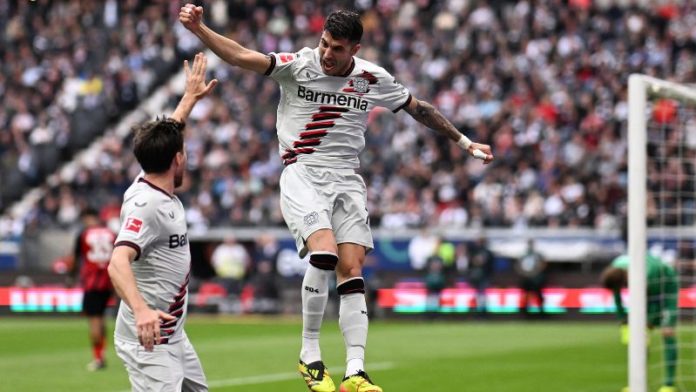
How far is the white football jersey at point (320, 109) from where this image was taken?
10.2 metres

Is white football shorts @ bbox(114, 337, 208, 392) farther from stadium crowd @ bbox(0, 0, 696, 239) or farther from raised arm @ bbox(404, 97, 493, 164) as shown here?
stadium crowd @ bbox(0, 0, 696, 239)

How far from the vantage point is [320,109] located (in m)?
10.3

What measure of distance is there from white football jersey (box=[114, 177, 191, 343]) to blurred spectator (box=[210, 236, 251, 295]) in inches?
912

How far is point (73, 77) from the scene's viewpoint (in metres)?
39.1

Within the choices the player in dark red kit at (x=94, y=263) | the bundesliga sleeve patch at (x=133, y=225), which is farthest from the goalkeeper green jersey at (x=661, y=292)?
the player in dark red kit at (x=94, y=263)

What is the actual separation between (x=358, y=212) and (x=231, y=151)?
79.9ft

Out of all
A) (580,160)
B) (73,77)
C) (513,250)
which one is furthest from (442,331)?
(73,77)

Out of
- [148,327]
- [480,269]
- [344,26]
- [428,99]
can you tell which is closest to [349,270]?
[344,26]

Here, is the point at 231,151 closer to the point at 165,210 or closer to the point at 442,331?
the point at 442,331

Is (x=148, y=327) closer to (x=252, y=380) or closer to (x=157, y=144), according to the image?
(x=157, y=144)

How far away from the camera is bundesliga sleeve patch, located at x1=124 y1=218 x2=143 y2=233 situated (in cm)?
775

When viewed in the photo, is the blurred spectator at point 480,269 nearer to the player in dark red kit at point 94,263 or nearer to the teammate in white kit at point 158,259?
the player in dark red kit at point 94,263

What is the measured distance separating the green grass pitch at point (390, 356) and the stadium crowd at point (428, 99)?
3.62m

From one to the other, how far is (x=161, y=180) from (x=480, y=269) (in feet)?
69.7
